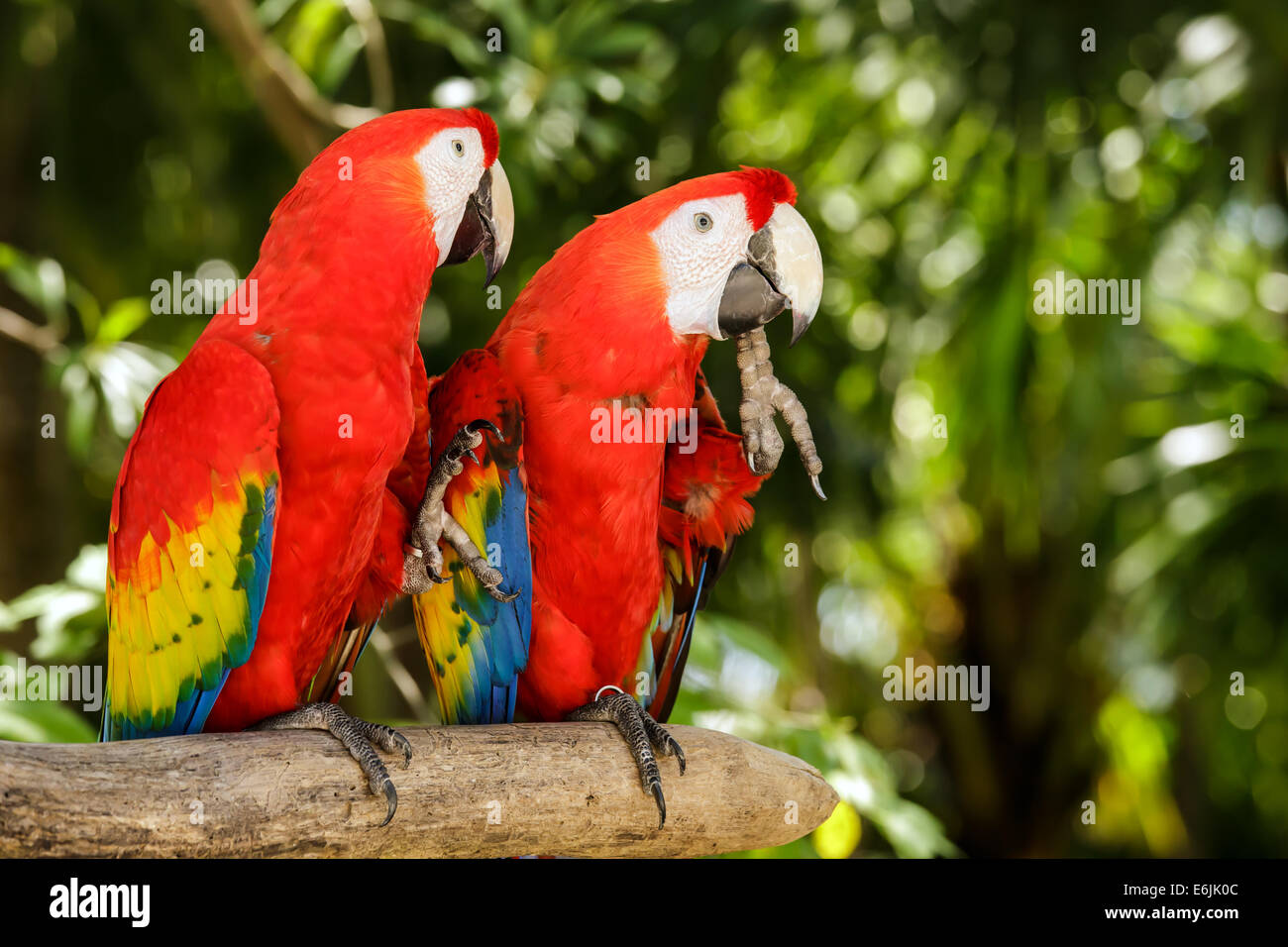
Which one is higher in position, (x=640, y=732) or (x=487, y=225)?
(x=487, y=225)

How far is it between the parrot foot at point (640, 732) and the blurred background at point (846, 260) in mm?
822

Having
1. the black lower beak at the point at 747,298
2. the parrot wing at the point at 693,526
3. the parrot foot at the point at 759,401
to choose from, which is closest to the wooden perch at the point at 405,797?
the parrot wing at the point at 693,526

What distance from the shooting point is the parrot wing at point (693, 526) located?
1.49 m

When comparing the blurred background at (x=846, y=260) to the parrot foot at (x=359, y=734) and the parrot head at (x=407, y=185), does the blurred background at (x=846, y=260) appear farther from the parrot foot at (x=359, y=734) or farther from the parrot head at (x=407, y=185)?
the parrot head at (x=407, y=185)

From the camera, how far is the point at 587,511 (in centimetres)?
139

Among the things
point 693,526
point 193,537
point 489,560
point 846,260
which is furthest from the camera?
point 846,260

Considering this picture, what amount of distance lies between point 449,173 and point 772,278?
1.32 ft

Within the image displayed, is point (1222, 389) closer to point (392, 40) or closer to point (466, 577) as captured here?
point (392, 40)

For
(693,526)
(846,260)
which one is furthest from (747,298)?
(846,260)

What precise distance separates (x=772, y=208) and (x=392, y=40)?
209 centimetres

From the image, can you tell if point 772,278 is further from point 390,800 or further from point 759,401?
point 390,800

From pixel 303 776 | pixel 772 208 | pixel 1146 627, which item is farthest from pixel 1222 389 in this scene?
pixel 303 776

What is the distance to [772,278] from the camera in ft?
4.35

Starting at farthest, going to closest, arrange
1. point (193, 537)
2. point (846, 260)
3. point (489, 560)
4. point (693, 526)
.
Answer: point (846, 260)
point (693, 526)
point (489, 560)
point (193, 537)
